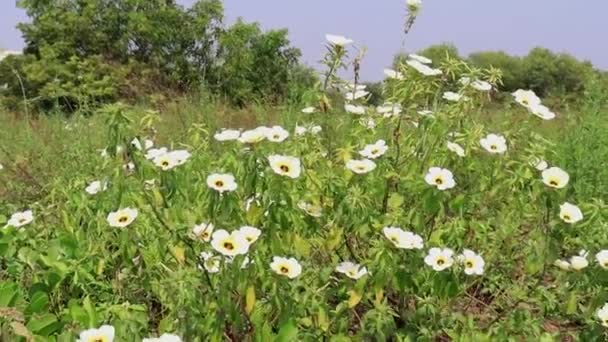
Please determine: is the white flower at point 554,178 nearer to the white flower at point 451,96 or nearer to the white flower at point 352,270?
the white flower at point 451,96

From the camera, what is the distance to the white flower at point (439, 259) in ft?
7.63

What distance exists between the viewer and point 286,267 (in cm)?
222

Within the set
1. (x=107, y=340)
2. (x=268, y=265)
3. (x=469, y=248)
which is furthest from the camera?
(x=469, y=248)

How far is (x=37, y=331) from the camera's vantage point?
237cm

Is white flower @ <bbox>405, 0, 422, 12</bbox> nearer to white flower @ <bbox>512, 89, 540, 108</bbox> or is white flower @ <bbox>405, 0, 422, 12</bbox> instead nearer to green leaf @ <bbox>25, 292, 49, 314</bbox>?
white flower @ <bbox>512, 89, 540, 108</bbox>

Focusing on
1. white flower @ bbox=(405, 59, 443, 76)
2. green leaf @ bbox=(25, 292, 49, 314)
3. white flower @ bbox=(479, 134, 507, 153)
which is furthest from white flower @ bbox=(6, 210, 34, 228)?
white flower @ bbox=(479, 134, 507, 153)

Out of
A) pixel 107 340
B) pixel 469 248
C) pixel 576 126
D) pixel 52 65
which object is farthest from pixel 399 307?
pixel 52 65

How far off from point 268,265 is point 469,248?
85cm

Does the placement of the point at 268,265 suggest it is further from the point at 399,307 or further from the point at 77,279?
the point at 77,279

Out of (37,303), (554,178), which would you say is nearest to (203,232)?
(37,303)

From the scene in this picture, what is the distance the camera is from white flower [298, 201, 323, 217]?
2430 millimetres

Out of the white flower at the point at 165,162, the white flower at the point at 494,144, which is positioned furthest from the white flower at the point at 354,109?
the white flower at the point at 165,162

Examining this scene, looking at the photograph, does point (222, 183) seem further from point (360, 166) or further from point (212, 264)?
point (360, 166)

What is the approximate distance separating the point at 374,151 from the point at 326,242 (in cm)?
34
